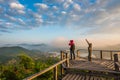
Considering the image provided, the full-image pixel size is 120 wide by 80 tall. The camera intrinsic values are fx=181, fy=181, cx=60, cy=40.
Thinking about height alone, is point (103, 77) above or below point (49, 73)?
above

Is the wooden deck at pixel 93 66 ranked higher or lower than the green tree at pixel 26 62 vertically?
higher

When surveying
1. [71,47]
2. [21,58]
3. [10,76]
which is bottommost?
[10,76]

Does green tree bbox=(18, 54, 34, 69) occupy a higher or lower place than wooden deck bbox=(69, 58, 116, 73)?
lower

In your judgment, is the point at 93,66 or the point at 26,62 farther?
the point at 26,62

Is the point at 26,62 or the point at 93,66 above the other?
the point at 93,66

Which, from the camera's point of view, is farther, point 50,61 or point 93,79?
point 50,61

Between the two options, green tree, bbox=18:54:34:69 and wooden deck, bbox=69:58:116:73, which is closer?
wooden deck, bbox=69:58:116:73

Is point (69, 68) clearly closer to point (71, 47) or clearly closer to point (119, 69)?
point (119, 69)

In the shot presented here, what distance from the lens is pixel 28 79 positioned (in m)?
6.96

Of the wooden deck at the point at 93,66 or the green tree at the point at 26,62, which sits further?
the green tree at the point at 26,62

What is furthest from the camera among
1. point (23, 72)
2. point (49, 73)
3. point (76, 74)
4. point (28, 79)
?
point (23, 72)

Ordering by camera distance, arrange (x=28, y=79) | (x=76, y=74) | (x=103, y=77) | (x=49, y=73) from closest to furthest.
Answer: (x=28, y=79), (x=103, y=77), (x=76, y=74), (x=49, y=73)

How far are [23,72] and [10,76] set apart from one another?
243 cm

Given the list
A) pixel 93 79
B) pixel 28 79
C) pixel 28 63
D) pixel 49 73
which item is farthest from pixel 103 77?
pixel 28 63
